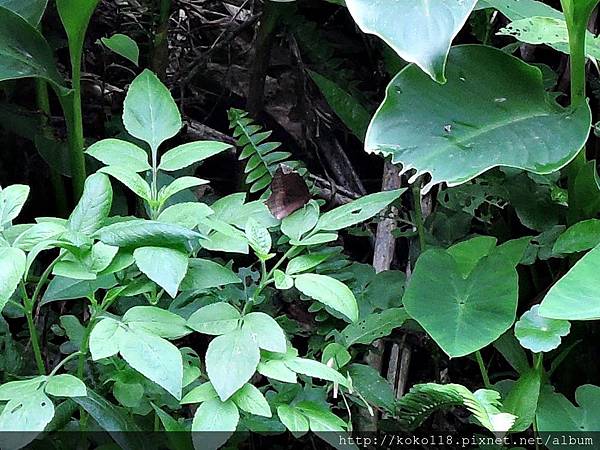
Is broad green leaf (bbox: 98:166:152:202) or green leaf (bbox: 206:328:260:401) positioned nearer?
green leaf (bbox: 206:328:260:401)

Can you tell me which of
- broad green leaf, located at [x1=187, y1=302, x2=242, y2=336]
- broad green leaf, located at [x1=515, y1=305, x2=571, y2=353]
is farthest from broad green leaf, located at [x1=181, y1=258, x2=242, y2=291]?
broad green leaf, located at [x1=515, y1=305, x2=571, y2=353]

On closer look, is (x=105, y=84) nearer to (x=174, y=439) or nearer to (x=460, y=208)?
(x=460, y=208)

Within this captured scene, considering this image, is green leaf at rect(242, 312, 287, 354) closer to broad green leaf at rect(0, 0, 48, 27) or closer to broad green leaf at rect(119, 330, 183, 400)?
broad green leaf at rect(119, 330, 183, 400)

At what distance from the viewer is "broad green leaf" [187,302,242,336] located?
2.03 ft

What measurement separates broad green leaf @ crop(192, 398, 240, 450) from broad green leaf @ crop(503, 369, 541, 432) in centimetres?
30

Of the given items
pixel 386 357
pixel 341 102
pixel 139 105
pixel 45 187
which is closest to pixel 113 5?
pixel 45 187

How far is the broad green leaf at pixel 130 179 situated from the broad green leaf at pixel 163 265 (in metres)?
→ 0.10

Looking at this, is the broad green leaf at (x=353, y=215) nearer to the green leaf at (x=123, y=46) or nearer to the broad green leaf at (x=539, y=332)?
the broad green leaf at (x=539, y=332)

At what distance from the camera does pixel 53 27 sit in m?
1.22

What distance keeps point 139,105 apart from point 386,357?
0.52m

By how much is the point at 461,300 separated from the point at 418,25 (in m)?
0.28

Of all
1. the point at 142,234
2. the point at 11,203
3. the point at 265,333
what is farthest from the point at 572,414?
the point at 11,203

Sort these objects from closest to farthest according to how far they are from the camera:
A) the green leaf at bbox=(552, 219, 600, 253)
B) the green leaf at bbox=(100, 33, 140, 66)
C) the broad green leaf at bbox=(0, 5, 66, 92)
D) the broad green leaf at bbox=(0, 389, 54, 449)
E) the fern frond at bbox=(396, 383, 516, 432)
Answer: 1. the broad green leaf at bbox=(0, 389, 54, 449)
2. the fern frond at bbox=(396, 383, 516, 432)
3. the green leaf at bbox=(552, 219, 600, 253)
4. the broad green leaf at bbox=(0, 5, 66, 92)
5. the green leaf at bbox=(100, 33, 140, 66)

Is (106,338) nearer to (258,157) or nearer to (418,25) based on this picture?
(418,25)
